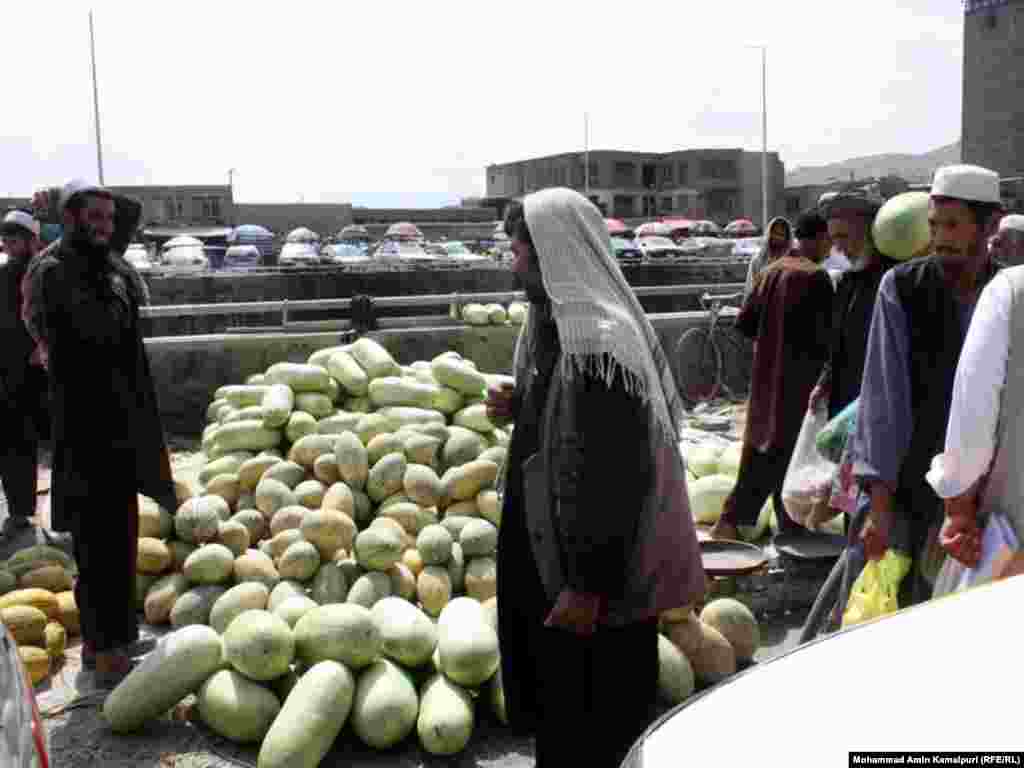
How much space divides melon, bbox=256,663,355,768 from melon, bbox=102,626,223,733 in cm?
40

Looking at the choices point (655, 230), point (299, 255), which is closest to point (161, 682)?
point (299, 255)

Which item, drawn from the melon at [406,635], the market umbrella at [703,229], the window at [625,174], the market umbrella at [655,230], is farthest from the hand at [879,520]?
the window at [625,174]

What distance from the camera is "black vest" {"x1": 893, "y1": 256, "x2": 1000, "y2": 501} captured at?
3172mm

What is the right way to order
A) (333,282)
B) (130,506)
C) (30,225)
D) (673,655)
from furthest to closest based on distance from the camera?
(333,282), (30,225), (130,506), (673,655)

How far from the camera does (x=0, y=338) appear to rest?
6.68m

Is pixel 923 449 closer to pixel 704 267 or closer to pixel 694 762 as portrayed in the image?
pixel 694 762

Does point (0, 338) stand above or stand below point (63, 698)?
above

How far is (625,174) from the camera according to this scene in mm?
78688

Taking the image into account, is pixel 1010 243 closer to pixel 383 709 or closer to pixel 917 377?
pixel 917 377

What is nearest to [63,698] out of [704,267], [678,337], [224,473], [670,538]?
[224,473]

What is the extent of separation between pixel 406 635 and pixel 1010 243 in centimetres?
422

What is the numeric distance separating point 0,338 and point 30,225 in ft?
2.62

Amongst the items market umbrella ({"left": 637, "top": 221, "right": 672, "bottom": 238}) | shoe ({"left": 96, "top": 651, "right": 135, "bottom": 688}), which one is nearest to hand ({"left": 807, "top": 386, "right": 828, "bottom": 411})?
shoe ({"left": 96, "top": 651, "right": 135, "bottom": 688})

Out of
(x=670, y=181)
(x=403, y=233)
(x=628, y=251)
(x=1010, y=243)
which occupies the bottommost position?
(x=628, y=251)
